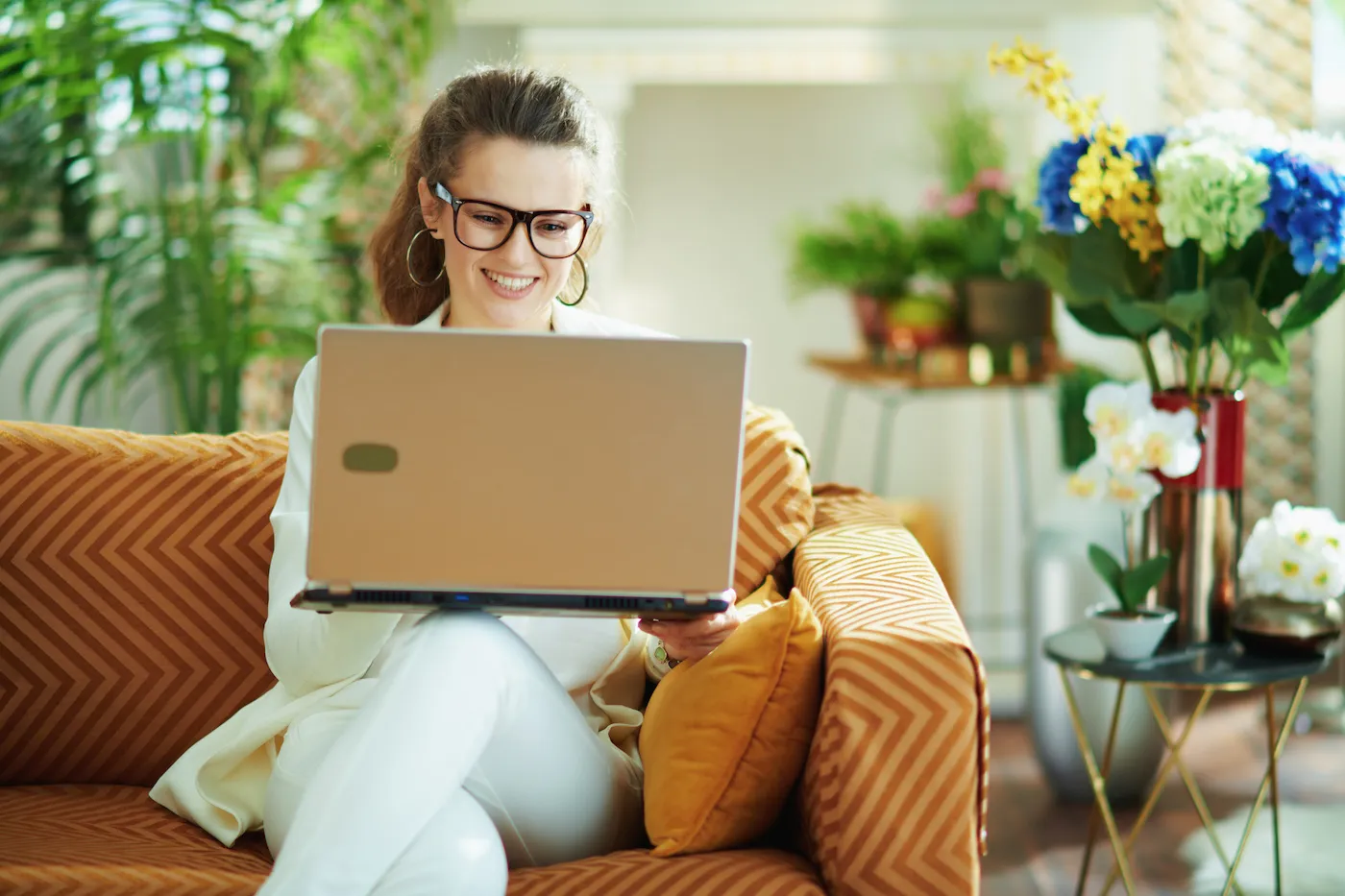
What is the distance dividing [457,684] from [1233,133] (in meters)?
1.28

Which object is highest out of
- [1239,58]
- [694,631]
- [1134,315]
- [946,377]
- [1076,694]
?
[1239,58]

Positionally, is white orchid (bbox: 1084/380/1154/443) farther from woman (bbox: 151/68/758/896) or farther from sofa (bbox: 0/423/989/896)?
woman (bbox: 151/68/758/896)

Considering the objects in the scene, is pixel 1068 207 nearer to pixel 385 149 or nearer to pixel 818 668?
pixel 818 668

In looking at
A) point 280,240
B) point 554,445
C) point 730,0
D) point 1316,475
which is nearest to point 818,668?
point 554,445

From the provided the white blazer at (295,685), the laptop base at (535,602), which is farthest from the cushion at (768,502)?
the laptop base at (535,602)

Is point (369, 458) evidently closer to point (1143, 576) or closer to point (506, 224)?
point (506, 224)

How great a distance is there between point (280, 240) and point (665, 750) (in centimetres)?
137

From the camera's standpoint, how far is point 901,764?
1.27 meters

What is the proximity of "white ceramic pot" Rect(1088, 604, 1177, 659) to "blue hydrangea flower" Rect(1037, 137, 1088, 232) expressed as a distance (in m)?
0.55

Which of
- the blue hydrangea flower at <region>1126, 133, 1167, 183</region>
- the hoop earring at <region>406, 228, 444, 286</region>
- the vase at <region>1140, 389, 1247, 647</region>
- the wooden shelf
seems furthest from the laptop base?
the wooden shelf

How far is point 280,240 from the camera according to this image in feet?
7.72

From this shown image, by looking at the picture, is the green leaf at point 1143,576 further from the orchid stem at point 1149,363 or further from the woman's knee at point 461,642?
the woman's knee at point 461,642

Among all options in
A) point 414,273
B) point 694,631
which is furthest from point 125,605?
point 694,631

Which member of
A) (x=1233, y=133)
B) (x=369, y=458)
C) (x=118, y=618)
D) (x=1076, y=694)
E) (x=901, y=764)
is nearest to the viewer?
(x=369, y=458)
